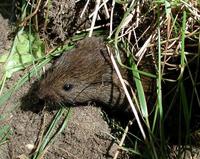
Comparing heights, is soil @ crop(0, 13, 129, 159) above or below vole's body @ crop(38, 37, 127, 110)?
below

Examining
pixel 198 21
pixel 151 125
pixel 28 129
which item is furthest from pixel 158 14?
pixel 28 129

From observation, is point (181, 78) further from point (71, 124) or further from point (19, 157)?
point (19, 157)

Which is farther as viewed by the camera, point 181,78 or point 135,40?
point 135,40

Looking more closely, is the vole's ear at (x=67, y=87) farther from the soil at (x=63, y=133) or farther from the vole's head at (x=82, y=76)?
the soil at (x=63, y=133)

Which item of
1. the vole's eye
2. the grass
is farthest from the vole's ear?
the grass

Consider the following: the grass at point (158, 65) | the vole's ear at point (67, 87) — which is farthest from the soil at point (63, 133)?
the vole's ear at point (67, 87)

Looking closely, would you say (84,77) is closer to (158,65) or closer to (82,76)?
(82,76)

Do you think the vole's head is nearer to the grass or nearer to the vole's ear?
the vole's ear
